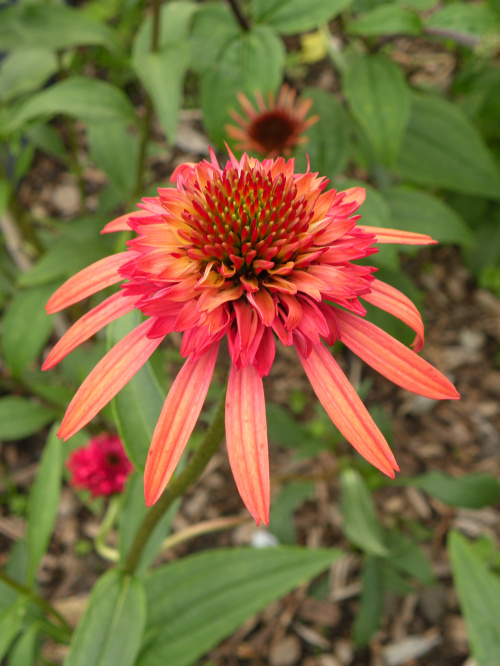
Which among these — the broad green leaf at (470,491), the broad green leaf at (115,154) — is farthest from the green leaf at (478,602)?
the broad green leaf at (115,154)

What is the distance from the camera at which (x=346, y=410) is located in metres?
0.67

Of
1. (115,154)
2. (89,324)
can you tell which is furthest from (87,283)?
(115,154)

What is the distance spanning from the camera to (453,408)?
212 cm

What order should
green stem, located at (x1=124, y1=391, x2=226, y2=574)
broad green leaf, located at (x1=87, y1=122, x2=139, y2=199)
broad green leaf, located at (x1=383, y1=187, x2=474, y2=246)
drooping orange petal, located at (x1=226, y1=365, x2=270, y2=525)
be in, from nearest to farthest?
drooping orange petal, located at (x1=226, y1=365, x2=270, y2=525) < green stem, located at (x1=124, y1=391, x2=226, y2=574) < broad green leaf, located at (x1=383, y1=187, x2=474, y2=246) < broad green leaf, located at (x1=87, y1=122, x2=139, y2=199)

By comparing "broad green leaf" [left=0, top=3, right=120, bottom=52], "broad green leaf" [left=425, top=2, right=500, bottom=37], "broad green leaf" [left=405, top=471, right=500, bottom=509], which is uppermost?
"broad green leaf" [left=0, top=3, right=120, bottom=52]

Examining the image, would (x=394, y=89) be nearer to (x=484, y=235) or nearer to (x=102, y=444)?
(x=484, y=235)

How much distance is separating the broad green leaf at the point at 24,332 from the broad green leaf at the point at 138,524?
0.62 metres

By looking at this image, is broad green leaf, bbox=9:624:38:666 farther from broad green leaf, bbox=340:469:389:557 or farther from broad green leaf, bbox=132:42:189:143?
broad green leaf, bbox=132:42:189:143

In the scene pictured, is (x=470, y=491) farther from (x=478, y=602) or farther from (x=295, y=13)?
(x=295, y=13)

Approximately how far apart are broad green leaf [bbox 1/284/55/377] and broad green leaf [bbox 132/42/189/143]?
0.68m

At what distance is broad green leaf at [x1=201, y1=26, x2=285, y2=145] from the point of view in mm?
1279

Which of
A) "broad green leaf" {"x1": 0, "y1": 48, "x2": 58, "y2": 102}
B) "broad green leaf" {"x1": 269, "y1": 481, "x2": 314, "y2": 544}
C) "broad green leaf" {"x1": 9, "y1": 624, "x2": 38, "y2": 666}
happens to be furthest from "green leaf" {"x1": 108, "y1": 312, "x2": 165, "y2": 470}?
"broad green leaf" {"x1": 0, "y1": 48, "x2": 58, "y2": 102}

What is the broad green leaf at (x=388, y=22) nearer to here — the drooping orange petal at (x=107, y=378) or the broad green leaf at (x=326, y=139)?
the broad green leaf at (x=326, y=139)

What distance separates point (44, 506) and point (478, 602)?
0.89m
